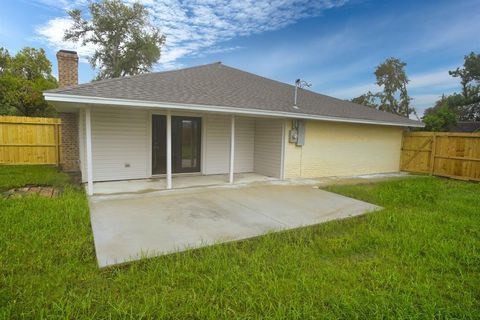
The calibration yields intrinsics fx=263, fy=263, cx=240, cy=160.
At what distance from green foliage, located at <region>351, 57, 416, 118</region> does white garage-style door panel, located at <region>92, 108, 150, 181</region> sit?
29827 mm

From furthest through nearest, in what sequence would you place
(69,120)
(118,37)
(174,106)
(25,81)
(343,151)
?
(118,37), (25,81), (343,151), (69,120), (174,106)

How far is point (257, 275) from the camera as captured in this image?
9.39ft

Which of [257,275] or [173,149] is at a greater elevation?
[173,149]

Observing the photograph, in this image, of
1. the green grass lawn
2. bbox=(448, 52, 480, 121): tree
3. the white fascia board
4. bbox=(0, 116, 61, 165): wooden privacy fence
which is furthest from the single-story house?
bbox=(448, 52, 480, 121): tree

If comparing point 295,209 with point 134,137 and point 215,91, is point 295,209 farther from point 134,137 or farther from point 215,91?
point 134,137

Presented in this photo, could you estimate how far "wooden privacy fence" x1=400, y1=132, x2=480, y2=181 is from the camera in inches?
382

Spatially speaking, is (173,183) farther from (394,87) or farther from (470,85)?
(394,87)

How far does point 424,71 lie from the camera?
70.0 feet

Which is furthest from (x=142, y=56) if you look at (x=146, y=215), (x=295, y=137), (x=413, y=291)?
(x=413, y=291)

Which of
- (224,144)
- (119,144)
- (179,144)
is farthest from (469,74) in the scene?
(119,144)

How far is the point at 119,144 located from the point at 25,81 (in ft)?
A: 46.1

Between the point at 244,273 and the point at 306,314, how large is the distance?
0.82m

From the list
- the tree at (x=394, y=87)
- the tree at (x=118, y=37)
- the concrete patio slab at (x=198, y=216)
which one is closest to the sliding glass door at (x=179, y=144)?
the concrete patio slab at (x=198, y=216)

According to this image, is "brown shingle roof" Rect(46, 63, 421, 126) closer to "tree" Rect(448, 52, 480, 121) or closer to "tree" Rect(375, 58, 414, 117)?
"tree" Rect(448, 52, 480, 121)
